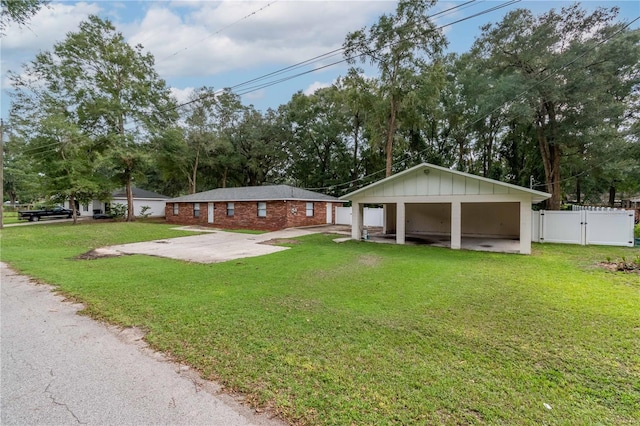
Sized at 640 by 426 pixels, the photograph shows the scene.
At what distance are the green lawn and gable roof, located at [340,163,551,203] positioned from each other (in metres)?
3.36

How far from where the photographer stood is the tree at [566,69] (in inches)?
634

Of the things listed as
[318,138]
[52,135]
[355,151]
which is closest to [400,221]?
[355,151]

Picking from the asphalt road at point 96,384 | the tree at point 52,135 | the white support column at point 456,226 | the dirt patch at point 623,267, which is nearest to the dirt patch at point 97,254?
the asphalt road at point 96,384

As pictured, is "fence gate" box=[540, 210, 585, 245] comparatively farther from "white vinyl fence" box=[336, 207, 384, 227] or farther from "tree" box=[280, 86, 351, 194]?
"tree" box=[280, 86, 351, 194]

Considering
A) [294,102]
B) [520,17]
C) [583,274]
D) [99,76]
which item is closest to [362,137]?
[294,102]

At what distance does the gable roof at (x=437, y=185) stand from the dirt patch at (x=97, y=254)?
947cm

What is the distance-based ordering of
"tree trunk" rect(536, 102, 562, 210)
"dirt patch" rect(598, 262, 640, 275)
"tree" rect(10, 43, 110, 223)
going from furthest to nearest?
"tree" rect(10, 43, 110, 223) < "tree trunk" rect(536, 102, 562, 210) < "dirt patch" rect(598, 262, 640, 275)

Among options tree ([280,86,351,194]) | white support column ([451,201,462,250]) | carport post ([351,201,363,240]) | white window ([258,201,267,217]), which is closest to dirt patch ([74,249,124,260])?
carport post ([351,201,363,240])

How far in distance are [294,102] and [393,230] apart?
18.7 metres

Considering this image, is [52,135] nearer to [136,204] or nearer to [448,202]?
[136,204]

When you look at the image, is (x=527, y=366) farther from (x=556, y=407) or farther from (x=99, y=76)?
(x=99, y=76)

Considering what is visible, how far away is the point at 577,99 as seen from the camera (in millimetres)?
16438

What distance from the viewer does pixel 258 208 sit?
19781mm

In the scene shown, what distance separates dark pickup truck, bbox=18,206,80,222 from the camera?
25172 millimetres
